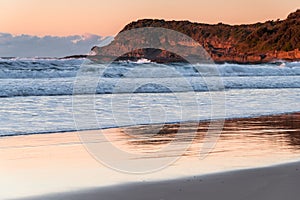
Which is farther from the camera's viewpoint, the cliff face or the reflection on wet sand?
the cliff face

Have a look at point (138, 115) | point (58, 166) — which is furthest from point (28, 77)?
point (58, 166)

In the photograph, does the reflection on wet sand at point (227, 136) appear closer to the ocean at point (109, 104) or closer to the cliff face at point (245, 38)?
the ocean at point (109, 104)

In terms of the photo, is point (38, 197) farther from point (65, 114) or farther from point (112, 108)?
point (112, 108)

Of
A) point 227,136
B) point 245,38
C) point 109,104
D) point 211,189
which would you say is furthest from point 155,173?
point 245,38

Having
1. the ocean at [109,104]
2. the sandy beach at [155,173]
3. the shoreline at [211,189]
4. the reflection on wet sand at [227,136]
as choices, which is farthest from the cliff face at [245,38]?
the shoreline at [211,189]

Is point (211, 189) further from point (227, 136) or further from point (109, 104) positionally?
point (109, 104)

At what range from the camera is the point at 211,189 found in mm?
5730

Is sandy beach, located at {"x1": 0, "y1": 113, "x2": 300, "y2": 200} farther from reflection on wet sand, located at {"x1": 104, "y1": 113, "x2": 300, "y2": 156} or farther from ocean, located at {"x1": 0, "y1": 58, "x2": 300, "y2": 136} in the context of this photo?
ocean, located at {"x1": 0, "y1": 58, "x2": 300, "y2": 136}

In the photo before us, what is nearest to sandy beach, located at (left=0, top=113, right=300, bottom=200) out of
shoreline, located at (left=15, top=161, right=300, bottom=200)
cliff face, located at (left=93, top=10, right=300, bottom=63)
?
shoreline, located at (left=15, top=161, right=300, bottom=200)

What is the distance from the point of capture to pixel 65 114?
42.0ft

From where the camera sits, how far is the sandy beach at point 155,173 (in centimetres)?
560

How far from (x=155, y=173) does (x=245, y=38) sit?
97.1 meters

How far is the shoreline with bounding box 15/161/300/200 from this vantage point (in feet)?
17.9

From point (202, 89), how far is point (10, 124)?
48.1 ft
